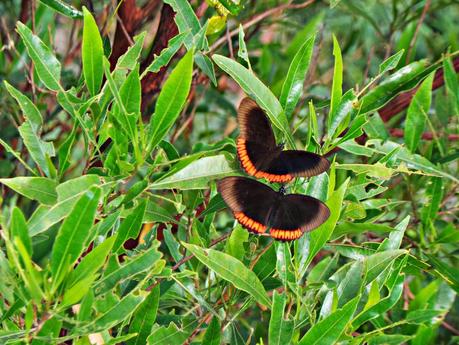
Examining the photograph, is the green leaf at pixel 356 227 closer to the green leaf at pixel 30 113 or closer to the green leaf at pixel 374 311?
the green leaf at pixel 374 311

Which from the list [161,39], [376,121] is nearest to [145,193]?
[161,39]

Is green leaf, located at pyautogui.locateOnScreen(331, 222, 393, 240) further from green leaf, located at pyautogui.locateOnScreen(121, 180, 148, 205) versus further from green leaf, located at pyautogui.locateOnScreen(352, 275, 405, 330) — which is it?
green leaf, located at pyautogui.locateOnScreen(121, 180, 148, 205)

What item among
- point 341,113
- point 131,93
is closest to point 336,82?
point 341,113

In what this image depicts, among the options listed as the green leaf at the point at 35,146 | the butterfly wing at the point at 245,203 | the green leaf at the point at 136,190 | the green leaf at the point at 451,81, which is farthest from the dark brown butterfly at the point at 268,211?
the green leaf at the point at 451,81

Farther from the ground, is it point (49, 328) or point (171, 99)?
point (171, 99)

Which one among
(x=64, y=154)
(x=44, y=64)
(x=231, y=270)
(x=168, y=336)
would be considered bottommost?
(x=168, y=336)

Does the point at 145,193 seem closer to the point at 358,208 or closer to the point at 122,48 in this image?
the point at 358,208

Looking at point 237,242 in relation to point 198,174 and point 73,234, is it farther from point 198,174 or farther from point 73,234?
point 73,234
